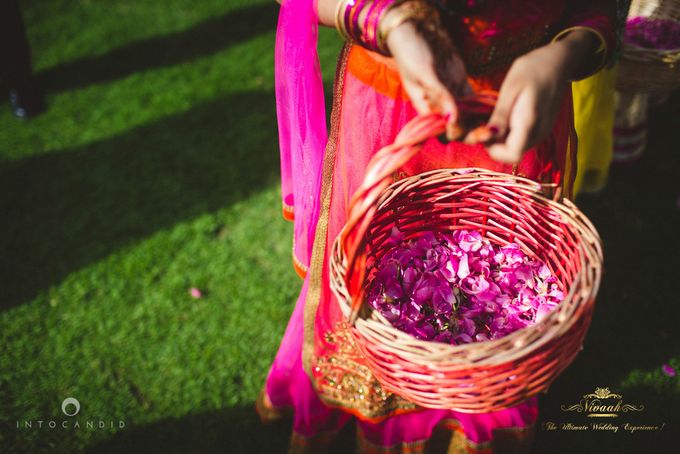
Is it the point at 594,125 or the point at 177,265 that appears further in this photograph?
the point at 177,265

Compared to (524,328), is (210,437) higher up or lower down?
lower down

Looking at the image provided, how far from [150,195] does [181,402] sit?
110 cm

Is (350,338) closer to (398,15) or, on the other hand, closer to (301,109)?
(301,109)

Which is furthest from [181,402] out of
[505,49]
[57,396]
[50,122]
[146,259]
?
[50,122]

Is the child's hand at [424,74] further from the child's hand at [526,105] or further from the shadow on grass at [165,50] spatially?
the shadow on grass at [165,50]

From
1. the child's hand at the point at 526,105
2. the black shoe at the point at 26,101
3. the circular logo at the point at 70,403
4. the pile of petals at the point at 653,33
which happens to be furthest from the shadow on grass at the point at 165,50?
the child's hand at the point at 526,105

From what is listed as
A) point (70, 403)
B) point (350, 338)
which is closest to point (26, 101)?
point (70, 403)

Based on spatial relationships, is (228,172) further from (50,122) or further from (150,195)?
(50,122)

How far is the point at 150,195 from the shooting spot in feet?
8.23

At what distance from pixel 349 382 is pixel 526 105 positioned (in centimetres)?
80

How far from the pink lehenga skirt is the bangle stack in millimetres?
99

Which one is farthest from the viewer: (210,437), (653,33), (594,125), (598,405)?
(653,33)

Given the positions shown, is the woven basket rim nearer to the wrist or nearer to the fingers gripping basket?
the fingers gripping basket

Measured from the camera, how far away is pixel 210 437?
5.55 feet
